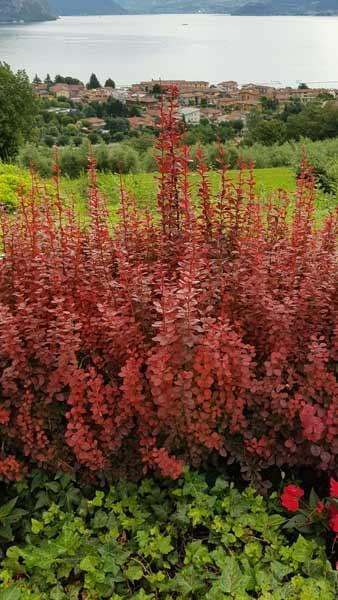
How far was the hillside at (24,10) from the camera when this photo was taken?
14612 cm

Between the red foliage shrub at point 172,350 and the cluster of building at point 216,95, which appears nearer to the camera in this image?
the red foliage shrub at point 172,350

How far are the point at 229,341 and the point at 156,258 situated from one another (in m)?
1.02

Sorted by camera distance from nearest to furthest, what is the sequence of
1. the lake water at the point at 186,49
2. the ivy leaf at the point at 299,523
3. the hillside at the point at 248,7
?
the ivy leaf at the point at 299,523, the lake water at the point at 186,49, the hillside at the point at 248,7

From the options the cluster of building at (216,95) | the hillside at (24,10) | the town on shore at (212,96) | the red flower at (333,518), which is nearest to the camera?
the red flower at (333,518)

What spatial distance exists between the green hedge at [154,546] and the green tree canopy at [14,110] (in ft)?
89.5

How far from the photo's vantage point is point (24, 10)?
15412 centimetres

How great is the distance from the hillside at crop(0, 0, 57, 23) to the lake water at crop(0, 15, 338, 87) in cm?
278

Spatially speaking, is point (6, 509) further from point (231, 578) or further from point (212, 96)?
point (212, 96)

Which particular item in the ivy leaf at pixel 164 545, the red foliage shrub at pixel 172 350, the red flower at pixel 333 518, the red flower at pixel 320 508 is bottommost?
the ivy leaf at pixel 164 545

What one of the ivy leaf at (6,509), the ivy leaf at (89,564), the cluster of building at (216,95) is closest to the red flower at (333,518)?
the ivy leaf at (89,564)

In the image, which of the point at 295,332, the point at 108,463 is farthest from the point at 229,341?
the point at 108,463

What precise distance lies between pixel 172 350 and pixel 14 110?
29.2 m

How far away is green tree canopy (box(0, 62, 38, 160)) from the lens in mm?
28359

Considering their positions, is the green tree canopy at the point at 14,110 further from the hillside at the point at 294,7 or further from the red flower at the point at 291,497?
the hillside at the point at 294,7
